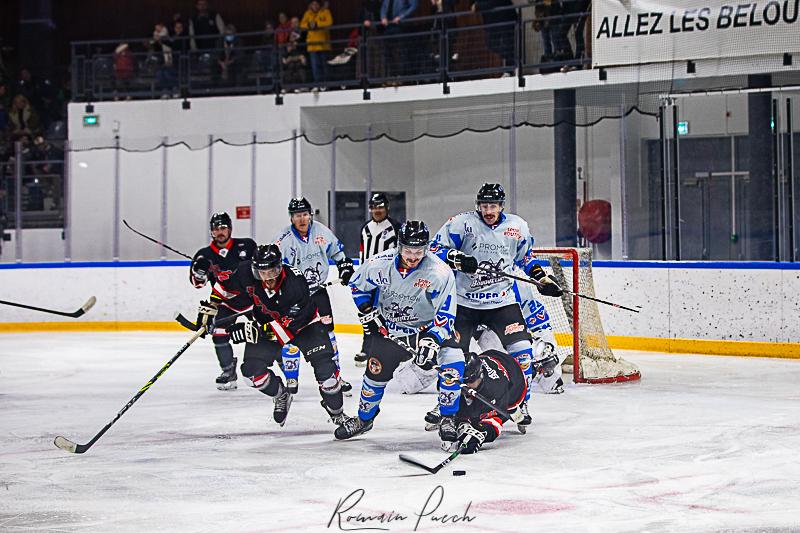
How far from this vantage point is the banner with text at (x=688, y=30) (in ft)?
36.0

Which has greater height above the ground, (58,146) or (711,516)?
(58,146)

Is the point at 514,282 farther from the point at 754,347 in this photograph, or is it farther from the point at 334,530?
the point at 754,347

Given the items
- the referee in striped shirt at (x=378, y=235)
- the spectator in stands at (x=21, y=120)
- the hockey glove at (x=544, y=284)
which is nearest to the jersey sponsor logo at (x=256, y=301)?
the hockey glove at (x=544, y=284)

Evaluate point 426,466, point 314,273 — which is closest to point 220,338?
point 314,273

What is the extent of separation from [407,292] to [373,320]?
219 mm

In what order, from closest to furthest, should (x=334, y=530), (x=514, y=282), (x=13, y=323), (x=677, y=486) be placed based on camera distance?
(x=334, y=530)
(x=677, y=486)
(x=514, y=282)
(x=13, y=323)

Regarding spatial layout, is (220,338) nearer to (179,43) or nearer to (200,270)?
(200,270)

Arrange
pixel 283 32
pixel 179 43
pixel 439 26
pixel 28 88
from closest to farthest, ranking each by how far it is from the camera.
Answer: pixel 439 26 < pixel 283 32 < pixel 179 43 < pixel 28 88

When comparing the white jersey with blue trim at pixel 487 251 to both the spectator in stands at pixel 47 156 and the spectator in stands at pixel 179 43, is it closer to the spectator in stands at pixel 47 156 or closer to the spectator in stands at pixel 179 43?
the spectator in stands at pixel 47 156

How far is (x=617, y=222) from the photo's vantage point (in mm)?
11305

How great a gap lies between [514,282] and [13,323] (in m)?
8.58

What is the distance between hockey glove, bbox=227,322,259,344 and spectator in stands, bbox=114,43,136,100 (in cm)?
1020

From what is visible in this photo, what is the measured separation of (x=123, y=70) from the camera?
15789 mm

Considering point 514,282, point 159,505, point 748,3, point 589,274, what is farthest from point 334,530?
point 748,3
